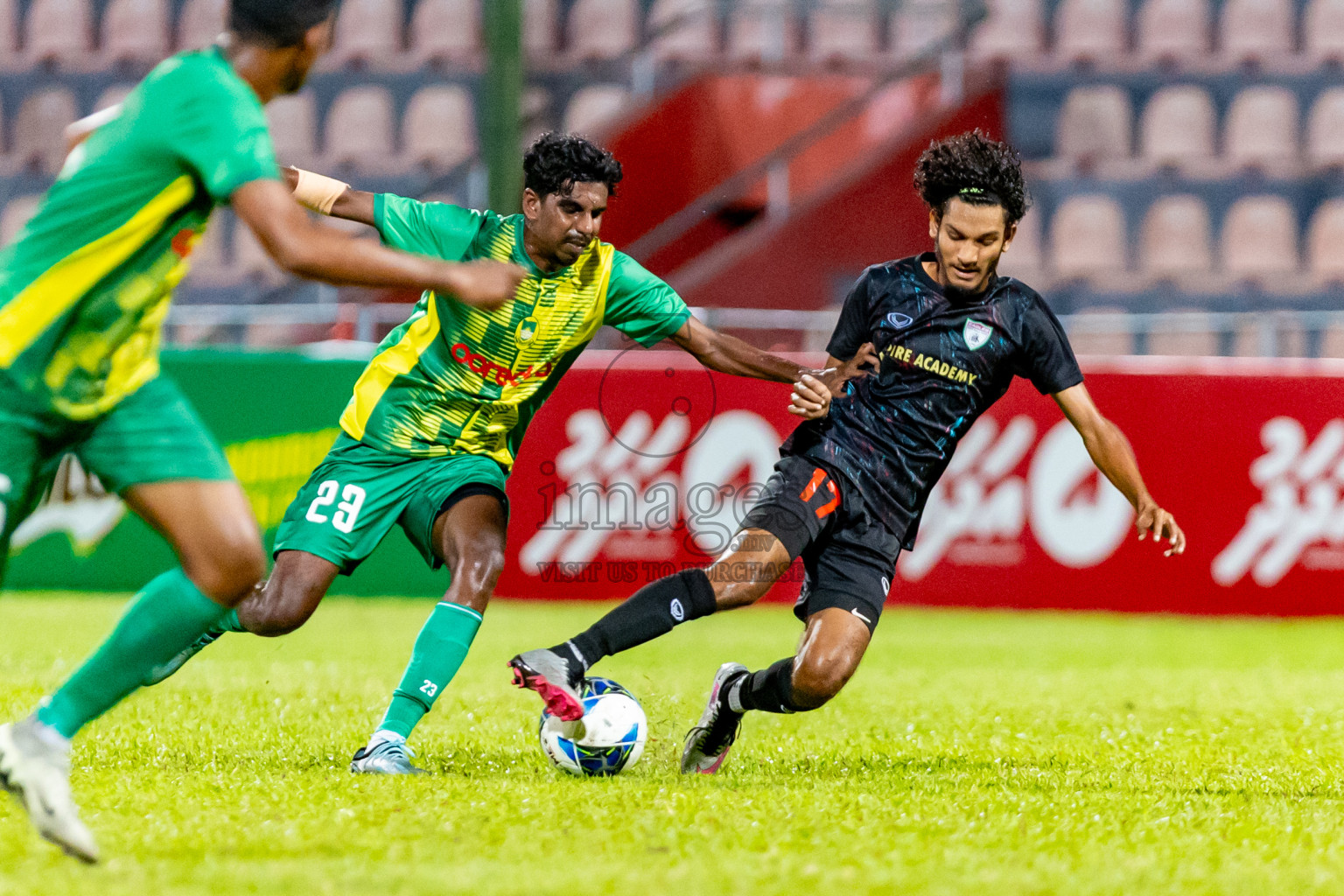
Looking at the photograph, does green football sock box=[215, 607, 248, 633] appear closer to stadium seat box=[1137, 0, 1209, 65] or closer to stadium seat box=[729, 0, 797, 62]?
stadium seat box=[729, 0, 797, 62]

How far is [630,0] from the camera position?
57.2 feet

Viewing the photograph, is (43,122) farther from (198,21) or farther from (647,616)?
(647,616)

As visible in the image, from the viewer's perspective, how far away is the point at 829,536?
5.40 metres

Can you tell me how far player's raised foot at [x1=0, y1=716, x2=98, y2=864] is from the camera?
136 inches

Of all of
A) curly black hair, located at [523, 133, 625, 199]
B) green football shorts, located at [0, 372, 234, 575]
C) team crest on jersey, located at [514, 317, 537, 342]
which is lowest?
green football shorts, located at [0, 372, 234, 575]

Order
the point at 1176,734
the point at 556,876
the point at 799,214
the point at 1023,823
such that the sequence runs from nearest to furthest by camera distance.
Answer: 1. the point at 556,876
2. the point at 1023,823
3. the point at 1176,734
4. the point at 799,214

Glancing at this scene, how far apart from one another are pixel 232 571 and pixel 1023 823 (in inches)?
85.9

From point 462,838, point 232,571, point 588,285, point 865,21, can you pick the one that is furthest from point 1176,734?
point 865,21

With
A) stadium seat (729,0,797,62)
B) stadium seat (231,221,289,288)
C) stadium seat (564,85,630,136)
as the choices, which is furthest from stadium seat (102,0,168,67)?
stadium seat (729,0,797,62)

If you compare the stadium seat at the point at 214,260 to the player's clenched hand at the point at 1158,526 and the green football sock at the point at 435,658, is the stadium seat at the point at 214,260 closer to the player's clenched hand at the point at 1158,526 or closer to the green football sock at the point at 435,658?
the green football sock at the point at 435,658

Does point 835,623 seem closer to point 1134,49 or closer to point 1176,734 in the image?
point 1176,734

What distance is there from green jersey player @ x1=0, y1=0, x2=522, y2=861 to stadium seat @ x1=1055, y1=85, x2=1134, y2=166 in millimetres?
13372

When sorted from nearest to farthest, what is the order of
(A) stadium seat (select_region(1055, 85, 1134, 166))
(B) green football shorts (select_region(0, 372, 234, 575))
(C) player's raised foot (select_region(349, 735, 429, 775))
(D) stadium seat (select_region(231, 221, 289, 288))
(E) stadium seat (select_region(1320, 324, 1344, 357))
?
(B) green football shorts (select_region(0, 372, 234, 575))
(C) player's raised foot (select_region(349, 735, 429, 775))
(E) stadium seat (select_region(1320, 324, 1344, 357))
(D) stadium seat (select_region(231, 221, 289, 288))
(A) stadium seat (select_region(1055, 85, 1134, 166))

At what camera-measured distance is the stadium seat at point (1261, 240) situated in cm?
1544
